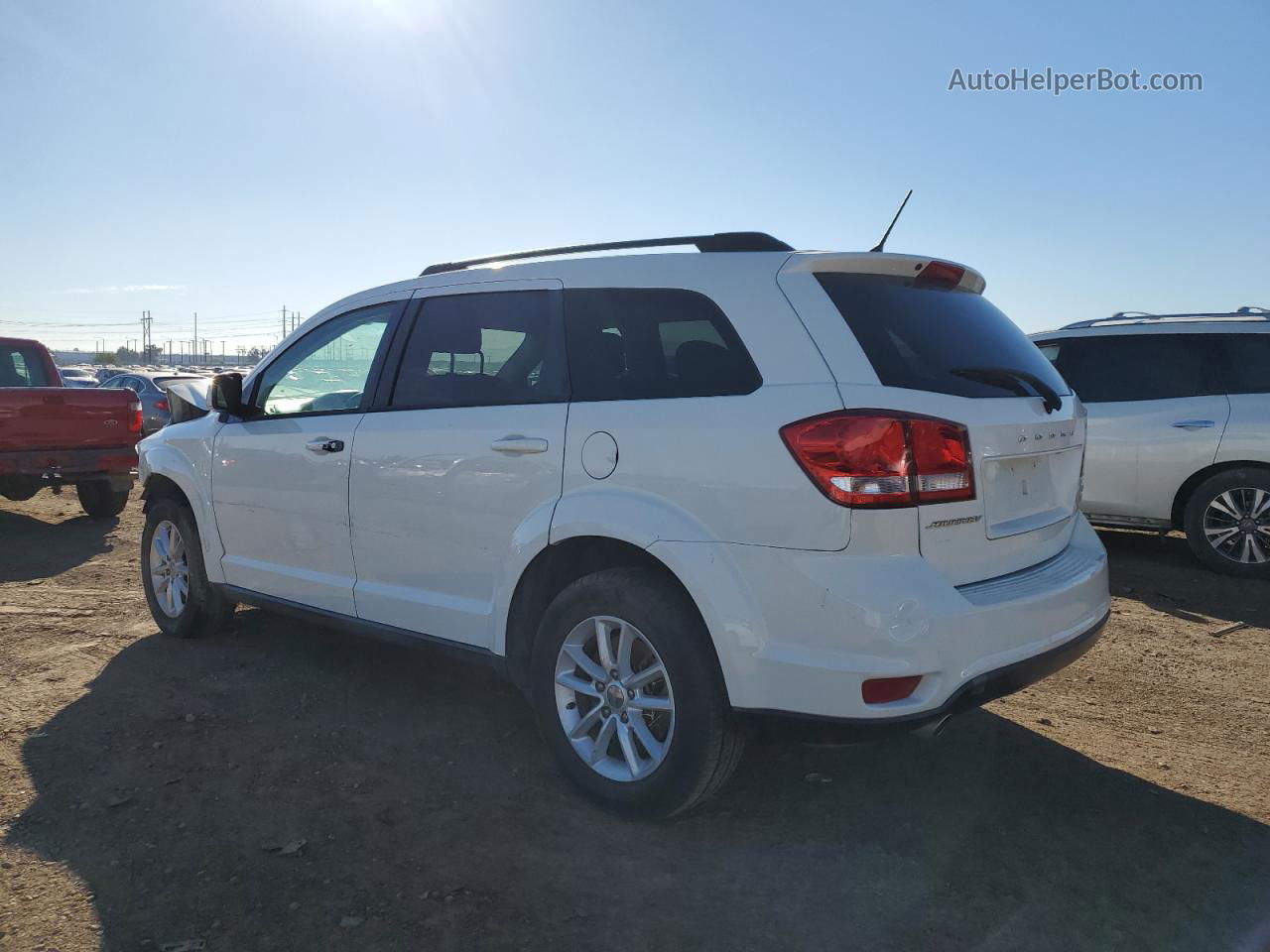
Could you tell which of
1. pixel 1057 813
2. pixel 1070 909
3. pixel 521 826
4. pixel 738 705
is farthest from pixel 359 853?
pixel 1057 813

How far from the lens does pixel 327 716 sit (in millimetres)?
4312

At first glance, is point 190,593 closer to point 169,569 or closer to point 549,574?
point 169,569

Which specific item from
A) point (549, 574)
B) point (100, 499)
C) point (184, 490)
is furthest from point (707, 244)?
point (100, 499)

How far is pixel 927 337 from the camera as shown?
10.6ft

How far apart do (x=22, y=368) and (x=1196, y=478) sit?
10.9 meters

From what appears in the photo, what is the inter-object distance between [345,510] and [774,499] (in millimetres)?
2117

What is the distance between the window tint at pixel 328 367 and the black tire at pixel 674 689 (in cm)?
165

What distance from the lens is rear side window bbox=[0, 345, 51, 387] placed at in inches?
407

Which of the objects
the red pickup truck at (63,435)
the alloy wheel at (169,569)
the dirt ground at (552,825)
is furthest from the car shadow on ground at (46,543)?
the dirt ground at (552,825)

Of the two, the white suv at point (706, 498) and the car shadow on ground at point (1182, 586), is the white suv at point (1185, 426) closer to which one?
the car shadow on ground at point (1182, 586)

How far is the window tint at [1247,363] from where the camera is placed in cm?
697

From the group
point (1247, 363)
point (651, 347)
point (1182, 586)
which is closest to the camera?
point (651, 347)

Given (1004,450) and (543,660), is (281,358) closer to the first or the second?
(543,660)

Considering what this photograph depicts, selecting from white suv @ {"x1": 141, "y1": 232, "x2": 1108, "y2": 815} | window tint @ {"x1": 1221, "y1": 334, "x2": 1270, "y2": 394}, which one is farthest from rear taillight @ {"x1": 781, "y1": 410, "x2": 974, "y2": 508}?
window tint @ {"x1": 1221, "y1": 334, "x2": 1270, "y2": 394}
